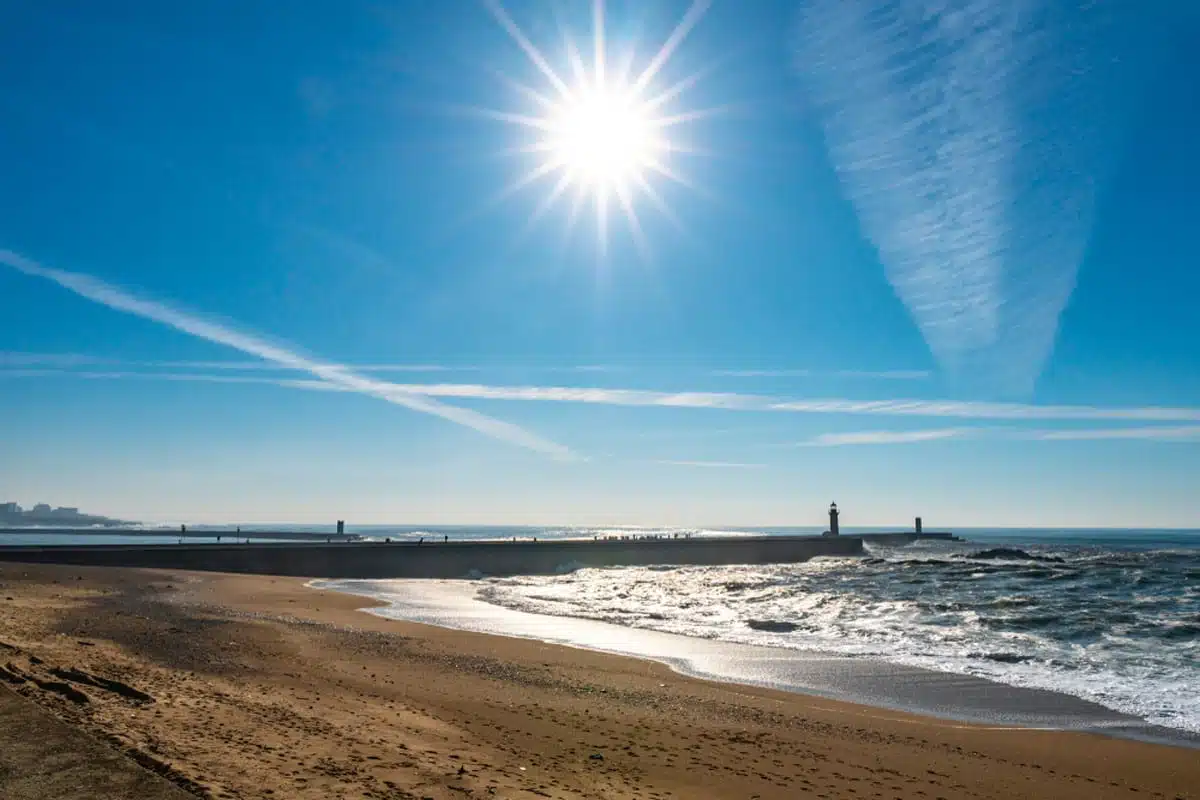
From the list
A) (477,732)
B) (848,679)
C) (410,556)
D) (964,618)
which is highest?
(410,556)

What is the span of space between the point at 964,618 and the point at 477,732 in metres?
20.8

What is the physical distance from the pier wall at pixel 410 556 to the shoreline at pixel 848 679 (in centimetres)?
3040

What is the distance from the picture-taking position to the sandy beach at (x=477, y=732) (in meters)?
6.79

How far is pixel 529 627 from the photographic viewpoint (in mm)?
24203

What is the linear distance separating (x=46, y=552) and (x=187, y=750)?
1953 inches

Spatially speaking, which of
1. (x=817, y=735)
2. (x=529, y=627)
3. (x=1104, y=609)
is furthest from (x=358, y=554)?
(x=817, y=735)

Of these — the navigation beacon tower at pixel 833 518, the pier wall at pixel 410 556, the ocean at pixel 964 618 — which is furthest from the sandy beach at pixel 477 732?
the navigation beacon tower at pixel 833 518

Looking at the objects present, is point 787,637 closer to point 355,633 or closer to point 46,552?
point 355,633

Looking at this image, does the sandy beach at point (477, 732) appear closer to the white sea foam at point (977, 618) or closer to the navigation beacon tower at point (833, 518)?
the white sea foam at point (977, 618)

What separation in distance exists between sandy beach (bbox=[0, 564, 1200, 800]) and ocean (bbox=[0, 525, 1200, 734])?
4.42m

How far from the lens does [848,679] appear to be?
15648 millimetres

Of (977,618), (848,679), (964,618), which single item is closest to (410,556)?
(964,618)

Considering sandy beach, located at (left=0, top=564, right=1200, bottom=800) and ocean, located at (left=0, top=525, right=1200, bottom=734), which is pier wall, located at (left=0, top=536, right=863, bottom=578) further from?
sandy beach, located at (left=0, top=564, right=1200, bottom=800)

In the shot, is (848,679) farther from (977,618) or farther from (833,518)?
(833,518)
